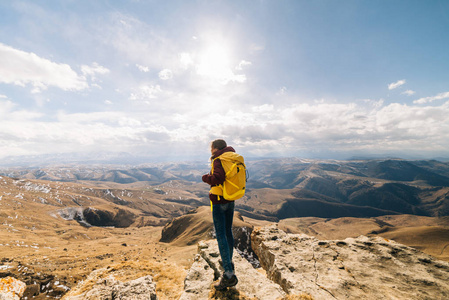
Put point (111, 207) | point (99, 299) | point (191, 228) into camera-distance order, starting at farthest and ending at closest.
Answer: point (111, 207), point (191, 228), point (99, 299)

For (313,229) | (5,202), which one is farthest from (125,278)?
(313,229)

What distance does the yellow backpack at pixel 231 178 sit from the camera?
4980 millimetres

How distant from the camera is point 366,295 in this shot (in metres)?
6.06

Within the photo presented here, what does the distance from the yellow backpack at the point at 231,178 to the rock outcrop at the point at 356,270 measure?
4.36 meters

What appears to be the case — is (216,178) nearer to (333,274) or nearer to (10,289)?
(333,274)

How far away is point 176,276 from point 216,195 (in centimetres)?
654

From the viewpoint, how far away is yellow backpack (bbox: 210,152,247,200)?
4980 millimetres

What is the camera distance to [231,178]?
496 cm

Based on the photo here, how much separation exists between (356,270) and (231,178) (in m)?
8.19

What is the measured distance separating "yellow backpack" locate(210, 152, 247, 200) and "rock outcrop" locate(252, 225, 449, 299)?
4.36 meters

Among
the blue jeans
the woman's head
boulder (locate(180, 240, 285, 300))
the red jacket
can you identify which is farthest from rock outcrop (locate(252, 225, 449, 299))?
the woman's head

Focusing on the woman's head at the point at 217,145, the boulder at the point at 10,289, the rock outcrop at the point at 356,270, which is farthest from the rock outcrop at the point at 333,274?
the boulder at the point at 10,289

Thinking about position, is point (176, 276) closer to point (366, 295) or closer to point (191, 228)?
point (366, 295)

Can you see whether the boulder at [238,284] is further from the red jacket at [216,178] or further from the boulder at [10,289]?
the boulder at [10,289]
